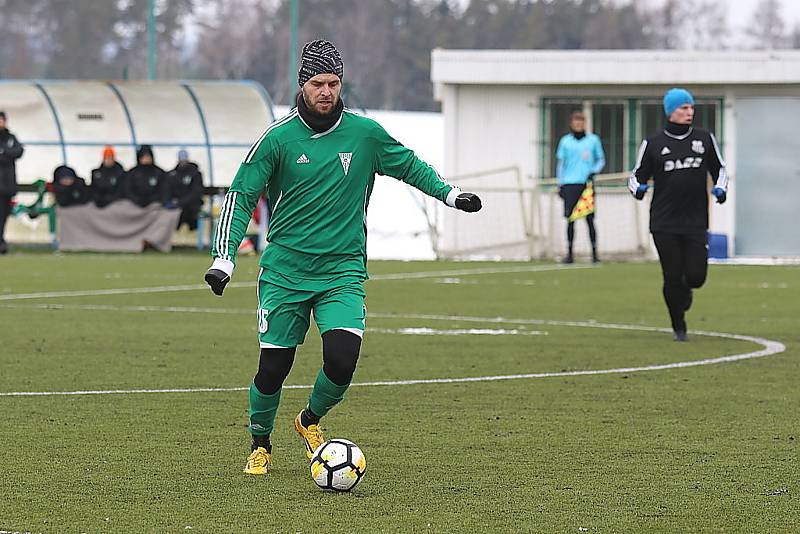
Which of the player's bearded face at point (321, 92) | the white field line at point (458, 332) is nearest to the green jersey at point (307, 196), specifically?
the player's bearded face at point (321, 92)

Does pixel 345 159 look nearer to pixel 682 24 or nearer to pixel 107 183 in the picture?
pixel 107 183

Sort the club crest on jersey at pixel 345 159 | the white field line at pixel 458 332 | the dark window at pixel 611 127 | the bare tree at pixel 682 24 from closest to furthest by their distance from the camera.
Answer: the club crest on jersey at pixel 345 159, the white field line at pixel 458 332, the dark window at pixel 611 127, the bare tree at pixel 682 24

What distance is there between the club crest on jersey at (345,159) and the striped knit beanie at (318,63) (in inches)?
13.3

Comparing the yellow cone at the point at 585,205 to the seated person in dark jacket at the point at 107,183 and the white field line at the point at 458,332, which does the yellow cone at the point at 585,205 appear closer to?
the seated person in dark jacket at the point at 107,183

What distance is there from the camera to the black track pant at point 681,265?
14156mm

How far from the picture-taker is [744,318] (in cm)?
1688

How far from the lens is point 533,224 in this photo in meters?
30.8

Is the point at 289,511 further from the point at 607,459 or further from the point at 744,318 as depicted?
the point at 744,318

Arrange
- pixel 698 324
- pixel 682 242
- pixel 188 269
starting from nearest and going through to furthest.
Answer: pixel 682 242 < pixel 698 324 < pixel 188 269

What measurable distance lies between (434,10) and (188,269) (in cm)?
9473

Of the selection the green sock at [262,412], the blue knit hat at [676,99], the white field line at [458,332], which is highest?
the blue knit hat at [676,99]

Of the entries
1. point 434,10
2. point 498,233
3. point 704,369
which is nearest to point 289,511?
point 704,369

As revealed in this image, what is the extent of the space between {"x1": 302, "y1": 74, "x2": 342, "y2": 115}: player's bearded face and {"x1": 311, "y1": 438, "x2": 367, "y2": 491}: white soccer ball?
1.44 metres

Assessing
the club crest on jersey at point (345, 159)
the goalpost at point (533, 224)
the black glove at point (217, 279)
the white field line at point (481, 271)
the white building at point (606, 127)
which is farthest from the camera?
the white building at point (606, 127)
